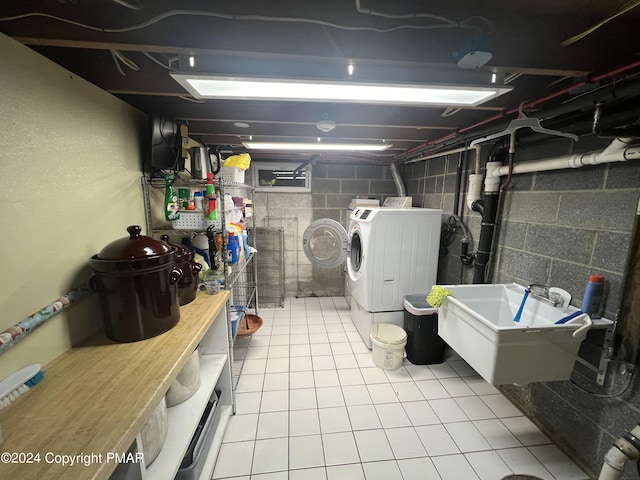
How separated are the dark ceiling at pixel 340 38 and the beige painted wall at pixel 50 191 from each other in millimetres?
163

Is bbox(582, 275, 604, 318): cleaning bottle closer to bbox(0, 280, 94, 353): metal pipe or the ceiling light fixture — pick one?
the ceiling light fixture

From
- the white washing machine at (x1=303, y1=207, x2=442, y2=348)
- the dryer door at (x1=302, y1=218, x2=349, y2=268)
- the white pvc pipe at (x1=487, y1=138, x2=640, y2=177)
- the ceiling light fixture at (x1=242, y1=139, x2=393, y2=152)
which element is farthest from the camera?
the dryer door at (x1=302, y1=218, x2=349, y2=268)

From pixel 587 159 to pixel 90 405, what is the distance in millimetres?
2471

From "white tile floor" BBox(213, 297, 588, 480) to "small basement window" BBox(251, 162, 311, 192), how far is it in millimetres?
2225

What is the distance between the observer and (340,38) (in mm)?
1008

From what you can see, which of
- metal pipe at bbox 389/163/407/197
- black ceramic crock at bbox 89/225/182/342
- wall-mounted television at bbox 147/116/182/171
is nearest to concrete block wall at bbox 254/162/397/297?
metal pipe at bbox 389/163/407/197

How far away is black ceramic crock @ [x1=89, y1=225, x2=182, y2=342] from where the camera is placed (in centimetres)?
109

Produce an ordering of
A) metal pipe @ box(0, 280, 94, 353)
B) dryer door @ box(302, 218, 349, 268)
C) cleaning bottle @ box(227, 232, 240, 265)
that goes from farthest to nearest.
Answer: dryer door @ box(302, 218, 349, 268), cleaning bottle @ box(227, 232, 240, 265), metal pipe @ box(0, 280, 94, 353)

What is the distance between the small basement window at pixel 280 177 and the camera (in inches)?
149

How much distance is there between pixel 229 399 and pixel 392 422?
3.85 feet

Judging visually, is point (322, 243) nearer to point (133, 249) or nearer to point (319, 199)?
point (319, 199)

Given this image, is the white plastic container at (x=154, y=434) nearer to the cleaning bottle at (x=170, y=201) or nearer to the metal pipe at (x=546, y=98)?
the cleaning bottle at (x=170, y=201)

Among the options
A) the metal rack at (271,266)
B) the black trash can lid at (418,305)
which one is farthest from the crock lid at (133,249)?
the metal rack at (271,266)

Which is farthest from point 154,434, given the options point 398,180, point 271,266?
point 398,180
